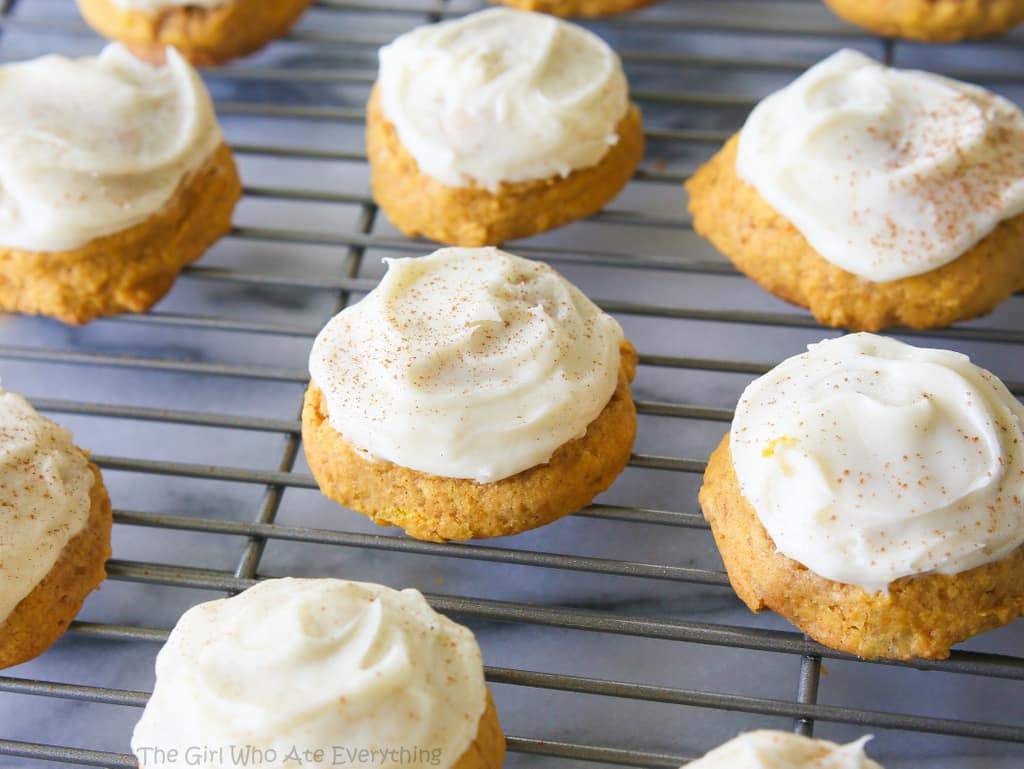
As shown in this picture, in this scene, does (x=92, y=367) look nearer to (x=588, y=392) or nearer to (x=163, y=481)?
(x=163, y=481)

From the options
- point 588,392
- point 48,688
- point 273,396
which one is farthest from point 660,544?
point 48,688

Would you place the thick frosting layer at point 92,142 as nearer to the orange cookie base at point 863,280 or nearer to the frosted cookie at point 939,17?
the orange cookie base at point 863,280

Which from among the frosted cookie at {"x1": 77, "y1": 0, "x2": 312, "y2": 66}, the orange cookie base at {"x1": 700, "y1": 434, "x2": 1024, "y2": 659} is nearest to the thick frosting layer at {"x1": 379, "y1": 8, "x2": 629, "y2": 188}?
the frosted cookie at {"x1": 77, "y1": 0, "x2": 312, "y2": 66}

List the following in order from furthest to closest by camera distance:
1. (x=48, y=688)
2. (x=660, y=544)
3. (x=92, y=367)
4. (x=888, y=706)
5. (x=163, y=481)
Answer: (x=92, y=367) → (x=163, y=481) → (x=660, y=544) → (x=888, y=706) → (x=48, y=688)

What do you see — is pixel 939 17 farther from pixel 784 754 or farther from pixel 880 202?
pixel 784 754

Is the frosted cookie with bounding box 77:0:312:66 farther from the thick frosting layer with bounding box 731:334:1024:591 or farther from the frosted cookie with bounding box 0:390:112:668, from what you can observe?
the thick frosting layer with bounding box 731:334:1024:591

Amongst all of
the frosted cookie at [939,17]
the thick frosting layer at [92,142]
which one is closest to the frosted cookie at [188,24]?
the thick frosting layer at [92,142]
